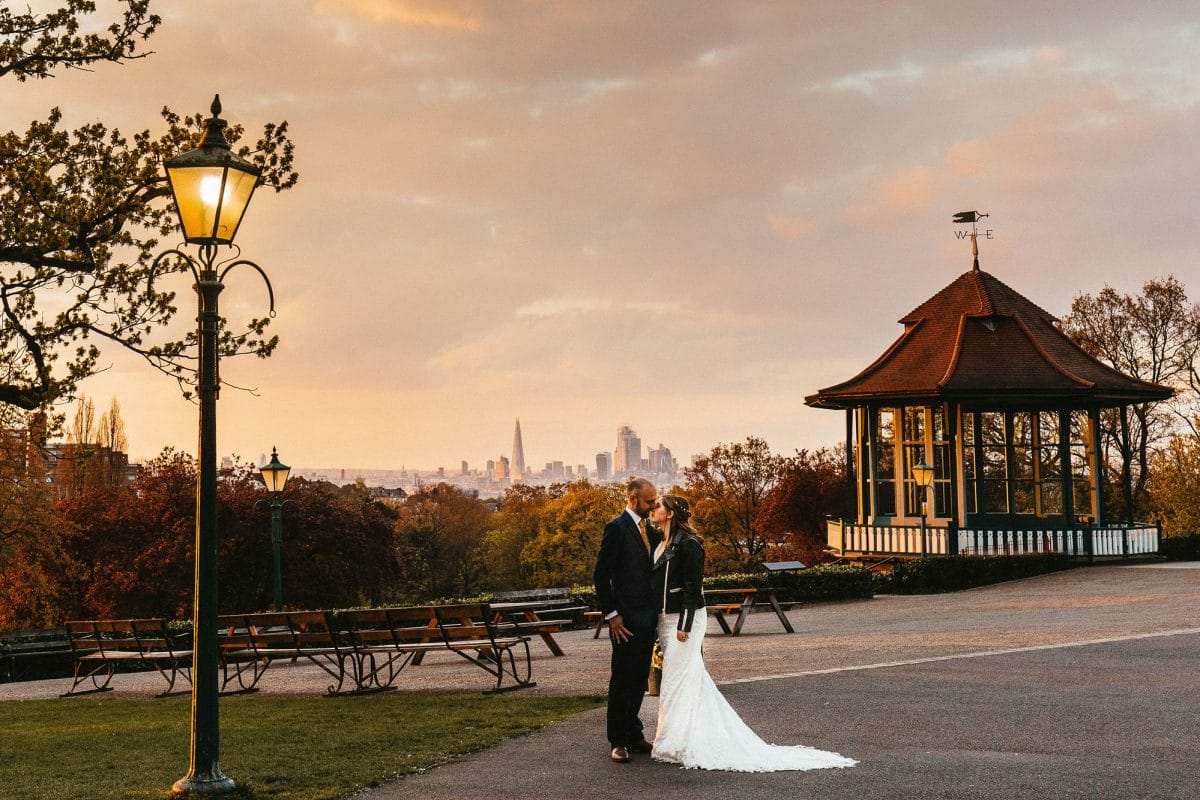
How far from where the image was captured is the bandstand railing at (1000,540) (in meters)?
31.9

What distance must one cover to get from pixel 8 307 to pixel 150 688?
608 centimetres

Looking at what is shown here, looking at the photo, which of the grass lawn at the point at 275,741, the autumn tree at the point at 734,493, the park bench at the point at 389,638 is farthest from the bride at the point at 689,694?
the autumn tree at the point at 734,493

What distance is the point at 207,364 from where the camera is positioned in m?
8.26

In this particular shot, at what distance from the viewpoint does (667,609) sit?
919 centimetres

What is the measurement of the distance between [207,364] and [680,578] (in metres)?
3.69

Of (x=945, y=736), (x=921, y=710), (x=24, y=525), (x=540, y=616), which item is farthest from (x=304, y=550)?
(x=945, y=736)

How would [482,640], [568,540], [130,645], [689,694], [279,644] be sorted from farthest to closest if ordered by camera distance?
[568,540] < [130,645] < [279,644] < [482,640] < [689,694]

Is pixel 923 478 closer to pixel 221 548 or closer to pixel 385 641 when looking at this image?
pixel 385 641

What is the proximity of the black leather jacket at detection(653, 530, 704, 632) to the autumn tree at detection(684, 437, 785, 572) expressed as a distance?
175ft

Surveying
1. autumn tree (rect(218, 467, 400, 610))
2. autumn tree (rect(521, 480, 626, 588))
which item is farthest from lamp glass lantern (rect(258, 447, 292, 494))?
autumn tree (rect(521, 480, 626, 588))

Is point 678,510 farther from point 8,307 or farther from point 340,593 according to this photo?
point 340,593

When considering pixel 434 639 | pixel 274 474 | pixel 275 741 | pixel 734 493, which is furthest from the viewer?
pixel 734 493

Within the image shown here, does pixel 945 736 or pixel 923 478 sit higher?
pixel 923 478

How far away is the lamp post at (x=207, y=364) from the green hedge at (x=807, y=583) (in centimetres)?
1872
